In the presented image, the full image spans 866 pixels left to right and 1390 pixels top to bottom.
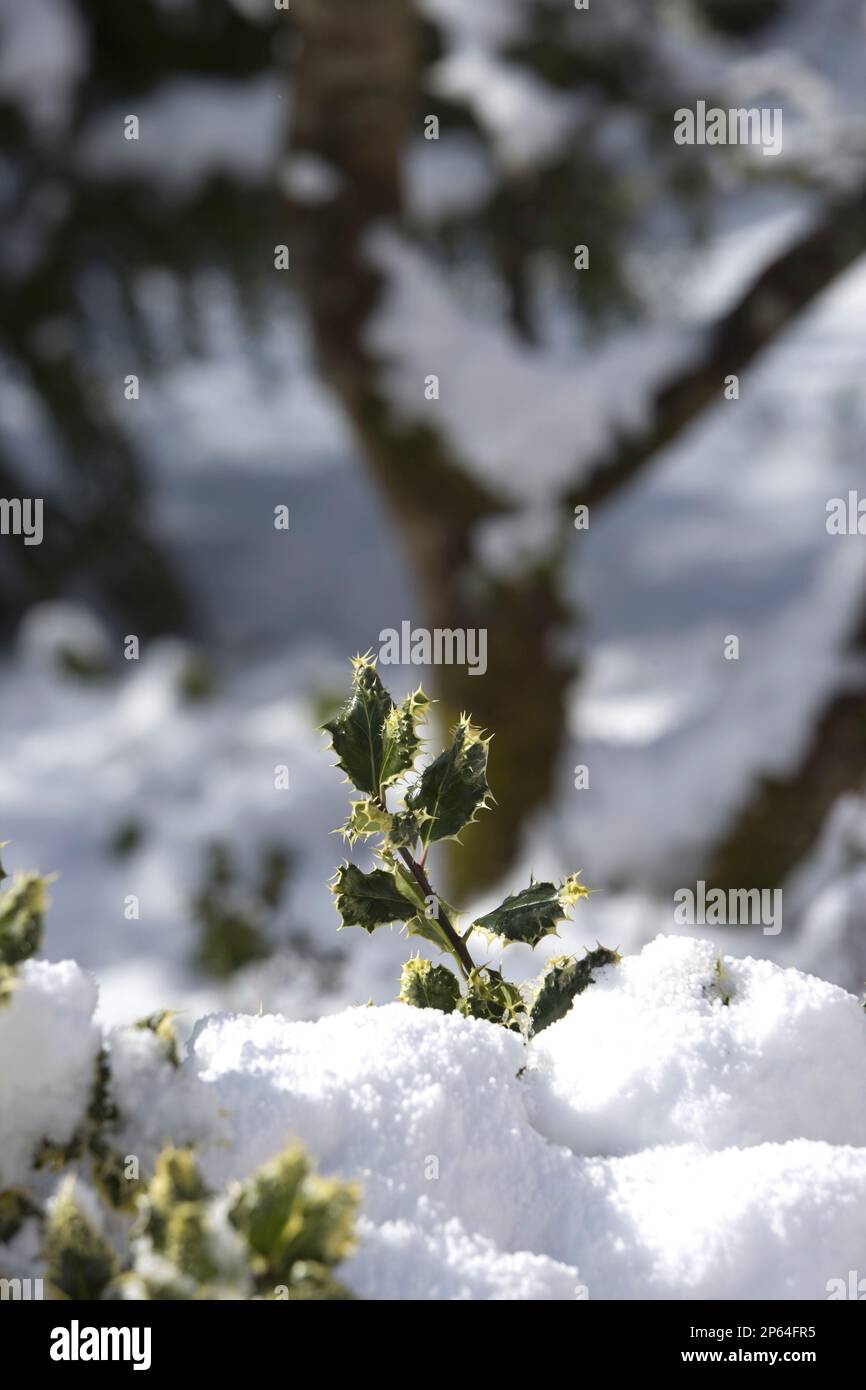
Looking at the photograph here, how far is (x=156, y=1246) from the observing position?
0.36m

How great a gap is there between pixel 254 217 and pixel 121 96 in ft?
1.71

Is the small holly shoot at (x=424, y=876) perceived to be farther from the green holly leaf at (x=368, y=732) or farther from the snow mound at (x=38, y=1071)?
the snow mound at (x=38, y=1071)

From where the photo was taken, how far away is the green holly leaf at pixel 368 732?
54 cm

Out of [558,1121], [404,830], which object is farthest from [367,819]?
[558,1121]

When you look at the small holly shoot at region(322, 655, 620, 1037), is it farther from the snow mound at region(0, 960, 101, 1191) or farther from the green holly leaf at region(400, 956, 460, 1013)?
the snow mound at region(0, 960, 101, 1191)

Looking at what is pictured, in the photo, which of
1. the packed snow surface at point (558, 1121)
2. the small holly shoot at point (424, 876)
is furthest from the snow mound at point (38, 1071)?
the small holly shoot at point (424, 876)

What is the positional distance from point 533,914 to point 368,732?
102mm

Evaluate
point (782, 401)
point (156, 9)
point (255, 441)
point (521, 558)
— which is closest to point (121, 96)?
point (156, 9)

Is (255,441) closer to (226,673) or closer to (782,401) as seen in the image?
(226,673)

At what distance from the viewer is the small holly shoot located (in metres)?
0.54

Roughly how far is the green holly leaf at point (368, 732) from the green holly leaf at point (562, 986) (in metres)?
0.11

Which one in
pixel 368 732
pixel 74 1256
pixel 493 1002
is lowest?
pixel 74 1256

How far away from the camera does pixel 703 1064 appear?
0.50 m

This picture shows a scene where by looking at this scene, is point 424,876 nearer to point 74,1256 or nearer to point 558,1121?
point 558,1121
